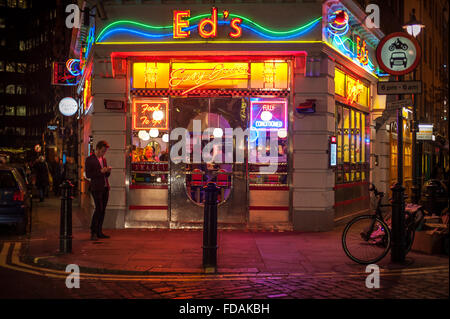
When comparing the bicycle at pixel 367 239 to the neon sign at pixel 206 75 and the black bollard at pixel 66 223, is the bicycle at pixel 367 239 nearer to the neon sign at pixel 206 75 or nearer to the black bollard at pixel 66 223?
the black bollard at pixel 66 223

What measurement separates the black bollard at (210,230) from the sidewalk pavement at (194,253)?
165 millimetres

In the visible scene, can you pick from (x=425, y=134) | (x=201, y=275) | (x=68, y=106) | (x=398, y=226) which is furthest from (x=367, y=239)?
(x=68, y=106)

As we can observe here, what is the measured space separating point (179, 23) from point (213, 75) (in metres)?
1.35

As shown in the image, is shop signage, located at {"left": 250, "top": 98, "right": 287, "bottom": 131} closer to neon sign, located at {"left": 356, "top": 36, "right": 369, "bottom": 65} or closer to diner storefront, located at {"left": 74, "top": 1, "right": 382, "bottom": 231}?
diner storefront, located at {"left": 74, "top": 1, "right": 382, "bottom": 231}

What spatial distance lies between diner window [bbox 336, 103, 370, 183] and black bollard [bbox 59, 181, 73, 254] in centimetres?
692

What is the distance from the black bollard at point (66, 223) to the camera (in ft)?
29.0

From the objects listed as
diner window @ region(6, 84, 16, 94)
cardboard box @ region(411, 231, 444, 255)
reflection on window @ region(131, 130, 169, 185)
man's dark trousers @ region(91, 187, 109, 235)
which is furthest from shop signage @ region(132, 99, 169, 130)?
diner window @ region(6, 84, 16, 94)

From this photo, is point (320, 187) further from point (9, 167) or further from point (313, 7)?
point (9, 167)

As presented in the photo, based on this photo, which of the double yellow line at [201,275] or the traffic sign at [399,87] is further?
the traffic sign at [399,87]

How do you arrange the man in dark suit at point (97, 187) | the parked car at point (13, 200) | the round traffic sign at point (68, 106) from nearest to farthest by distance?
the man in dark suit at point (97, 187), the parked car at point (13, 200), the round traffic sign at point (68, 106)

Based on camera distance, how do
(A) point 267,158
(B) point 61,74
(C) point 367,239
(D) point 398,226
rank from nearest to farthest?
(D) point 398,226 → (C) point 367,239 → (A) point 267,158 → (B) point 61,74

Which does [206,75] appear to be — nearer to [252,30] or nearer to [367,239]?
[252,30]

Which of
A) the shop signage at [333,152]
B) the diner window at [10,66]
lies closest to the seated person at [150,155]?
the shop signage at [333,152]

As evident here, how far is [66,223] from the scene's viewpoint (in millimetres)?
8883
